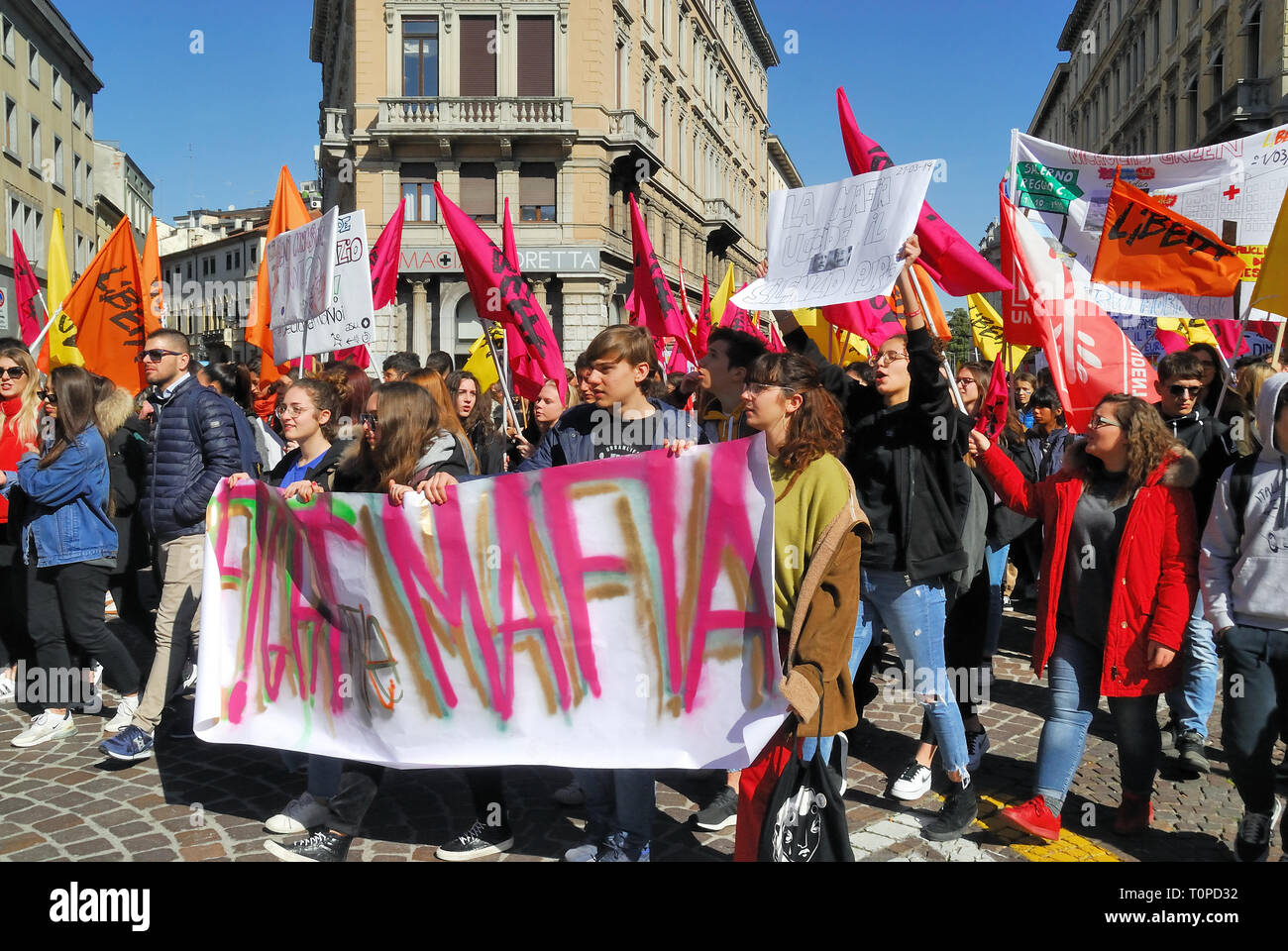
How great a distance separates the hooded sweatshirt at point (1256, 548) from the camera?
11.2 ft

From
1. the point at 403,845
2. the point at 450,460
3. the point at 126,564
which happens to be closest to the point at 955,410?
the point at 450,460

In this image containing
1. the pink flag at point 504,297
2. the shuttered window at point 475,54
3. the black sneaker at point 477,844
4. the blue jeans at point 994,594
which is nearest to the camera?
the black sneaker at point 477,844

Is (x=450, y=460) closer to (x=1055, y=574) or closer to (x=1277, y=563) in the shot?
(x=1055, y=574)

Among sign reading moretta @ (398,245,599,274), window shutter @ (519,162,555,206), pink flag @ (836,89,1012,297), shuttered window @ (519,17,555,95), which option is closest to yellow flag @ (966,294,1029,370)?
pink flag @ (836,89,1012,297)

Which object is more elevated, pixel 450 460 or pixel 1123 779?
pixel 450 460

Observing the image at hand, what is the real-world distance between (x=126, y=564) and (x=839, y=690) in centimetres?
447

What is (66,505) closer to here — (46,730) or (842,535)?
(46,730)

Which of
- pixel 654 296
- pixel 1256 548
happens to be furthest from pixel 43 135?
pixel 1256 548

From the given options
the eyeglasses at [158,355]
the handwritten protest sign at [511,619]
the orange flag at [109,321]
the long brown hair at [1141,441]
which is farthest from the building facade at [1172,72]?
the handwritten protest sign at [511,619]

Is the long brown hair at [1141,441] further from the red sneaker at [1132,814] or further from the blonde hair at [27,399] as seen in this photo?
the blonde hair at [27,399]

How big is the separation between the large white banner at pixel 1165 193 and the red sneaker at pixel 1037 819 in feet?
9.44

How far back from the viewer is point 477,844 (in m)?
3.80

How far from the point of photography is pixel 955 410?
4102 mm

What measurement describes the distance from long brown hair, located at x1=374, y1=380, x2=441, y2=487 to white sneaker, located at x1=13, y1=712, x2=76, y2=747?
272cm
